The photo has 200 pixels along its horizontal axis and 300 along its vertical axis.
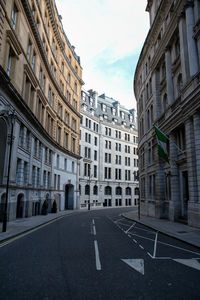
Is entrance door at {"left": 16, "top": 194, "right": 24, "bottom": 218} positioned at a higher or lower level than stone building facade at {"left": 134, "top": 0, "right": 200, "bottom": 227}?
lower

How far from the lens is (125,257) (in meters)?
8.51

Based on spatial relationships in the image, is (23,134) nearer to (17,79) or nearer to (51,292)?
(17,79)

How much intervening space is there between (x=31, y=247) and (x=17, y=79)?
647 inches

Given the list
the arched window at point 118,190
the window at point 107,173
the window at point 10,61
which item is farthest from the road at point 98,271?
the arched window at point 118,190

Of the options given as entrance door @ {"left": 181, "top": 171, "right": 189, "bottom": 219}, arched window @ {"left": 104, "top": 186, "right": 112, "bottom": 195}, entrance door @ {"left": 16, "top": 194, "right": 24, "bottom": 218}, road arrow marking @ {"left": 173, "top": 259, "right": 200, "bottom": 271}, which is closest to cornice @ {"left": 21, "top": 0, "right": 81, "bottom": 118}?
entrance door @ {"left": 16, "top": 194, "right": 24, "bottom": 218}

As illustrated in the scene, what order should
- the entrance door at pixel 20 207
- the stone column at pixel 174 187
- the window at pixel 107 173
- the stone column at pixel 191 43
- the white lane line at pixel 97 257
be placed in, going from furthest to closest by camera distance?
the window at pixel 107 173 → the entrance door at pixel 20 207 → the stone column at pixel 174 187 → the stone column at pixel 191 43 → the white lane line at pixel 97 257

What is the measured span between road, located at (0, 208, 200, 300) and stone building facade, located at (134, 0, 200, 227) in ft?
31.0

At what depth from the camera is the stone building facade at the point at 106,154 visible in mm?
55281

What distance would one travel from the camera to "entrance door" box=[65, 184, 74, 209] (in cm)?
4368

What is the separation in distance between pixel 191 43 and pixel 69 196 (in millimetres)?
33176

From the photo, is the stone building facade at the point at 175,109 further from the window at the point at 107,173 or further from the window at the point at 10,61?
the window at the point at 107,173

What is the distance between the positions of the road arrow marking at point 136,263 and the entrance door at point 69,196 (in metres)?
36.5

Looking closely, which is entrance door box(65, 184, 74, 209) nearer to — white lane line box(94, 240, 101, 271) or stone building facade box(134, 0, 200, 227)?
stone building facade box(134, 0, 200, 227)

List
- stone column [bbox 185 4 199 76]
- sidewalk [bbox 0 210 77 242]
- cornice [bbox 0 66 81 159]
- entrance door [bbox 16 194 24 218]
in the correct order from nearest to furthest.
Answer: sidewalk [bbox 0 210 77 242], cornice [bbox 0 66 81 159], stone column [bbox 185 4 199 76], entrance door [bbox 16 194 24 218]
